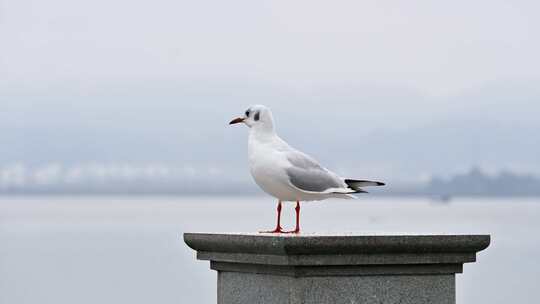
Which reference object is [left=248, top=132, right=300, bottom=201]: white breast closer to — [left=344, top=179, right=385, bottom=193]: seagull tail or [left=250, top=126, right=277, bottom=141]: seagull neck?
[left=250, top=126, right=277, bottom=141]: seagull neck

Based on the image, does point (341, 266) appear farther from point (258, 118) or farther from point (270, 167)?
point (258, 118)

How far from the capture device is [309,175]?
8.96 metres

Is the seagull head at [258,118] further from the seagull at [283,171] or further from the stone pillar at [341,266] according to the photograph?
the stone pillar at [341,266]

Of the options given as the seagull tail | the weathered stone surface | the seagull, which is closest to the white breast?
the seagull

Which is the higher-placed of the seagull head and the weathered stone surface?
the seagull head

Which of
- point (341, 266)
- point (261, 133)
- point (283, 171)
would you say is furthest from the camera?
point (261, 133)

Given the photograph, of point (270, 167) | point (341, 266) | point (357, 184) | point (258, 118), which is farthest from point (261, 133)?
point (341, 266)

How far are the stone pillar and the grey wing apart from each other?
656mm

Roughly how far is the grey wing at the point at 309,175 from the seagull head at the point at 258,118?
0.27 meters

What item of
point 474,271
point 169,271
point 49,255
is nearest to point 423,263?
A: point 169,271

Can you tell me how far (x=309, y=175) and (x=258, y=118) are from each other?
55 centimetres

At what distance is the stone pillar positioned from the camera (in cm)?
821

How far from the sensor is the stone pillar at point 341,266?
8.21 m

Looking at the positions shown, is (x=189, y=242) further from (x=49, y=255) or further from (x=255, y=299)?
(x=49, y=255)
